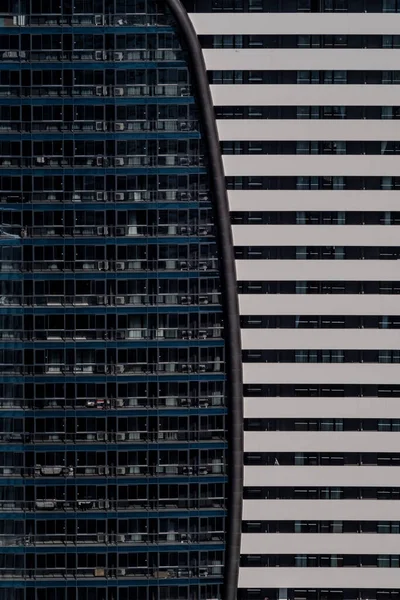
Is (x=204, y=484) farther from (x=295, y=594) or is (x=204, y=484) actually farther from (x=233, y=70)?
(x=233, y=70)

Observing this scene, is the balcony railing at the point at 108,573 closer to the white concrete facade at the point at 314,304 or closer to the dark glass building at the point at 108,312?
the dark glass building at the point at 108,312

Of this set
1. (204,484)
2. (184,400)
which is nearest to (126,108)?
(184,400)

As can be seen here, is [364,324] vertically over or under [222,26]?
under

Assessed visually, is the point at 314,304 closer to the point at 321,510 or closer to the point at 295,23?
the point at 321,510

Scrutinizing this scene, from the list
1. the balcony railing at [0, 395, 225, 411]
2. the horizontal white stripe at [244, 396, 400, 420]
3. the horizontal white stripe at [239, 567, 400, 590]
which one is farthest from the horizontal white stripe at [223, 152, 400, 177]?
the horizontal white stripe at [239, 567, 400, 590]

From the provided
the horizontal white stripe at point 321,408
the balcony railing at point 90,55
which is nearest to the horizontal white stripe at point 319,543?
the horizontal white stripe at point 321,408

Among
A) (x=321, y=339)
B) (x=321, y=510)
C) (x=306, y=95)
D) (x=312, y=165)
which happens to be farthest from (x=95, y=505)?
(x=306, y=95)
